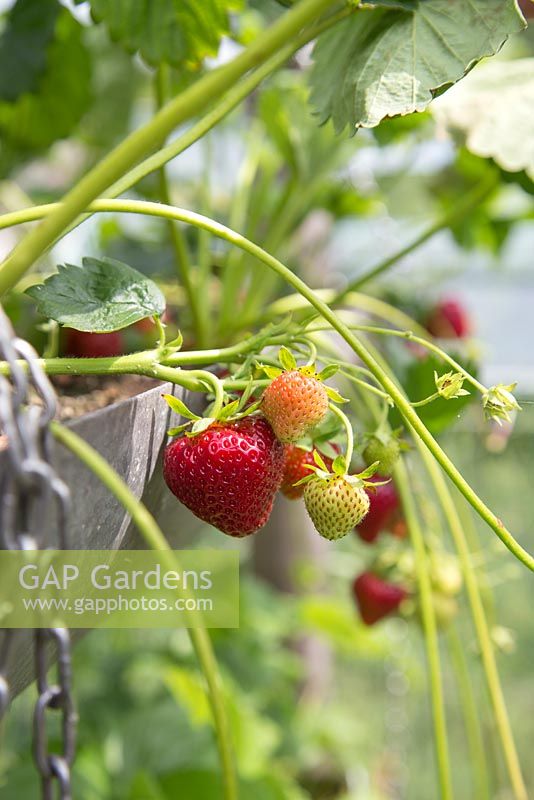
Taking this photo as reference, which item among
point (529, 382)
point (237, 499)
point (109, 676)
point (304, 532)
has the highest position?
point (529, 382)

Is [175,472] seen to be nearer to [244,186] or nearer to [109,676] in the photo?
[244,186]

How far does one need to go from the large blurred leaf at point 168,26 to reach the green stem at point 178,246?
0.03 metres

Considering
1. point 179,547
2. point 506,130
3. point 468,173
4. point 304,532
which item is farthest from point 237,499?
point 304,532

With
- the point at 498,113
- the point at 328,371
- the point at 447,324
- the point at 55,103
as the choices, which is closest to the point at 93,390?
the point at 328,371

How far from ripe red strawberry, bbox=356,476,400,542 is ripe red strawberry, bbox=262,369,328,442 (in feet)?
0.74

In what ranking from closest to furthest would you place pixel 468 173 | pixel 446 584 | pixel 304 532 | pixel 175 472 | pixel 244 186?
pixel 175 472 < pixel 446 584 < pixel 244 186 < pixel 468 173 < pixel 304 532

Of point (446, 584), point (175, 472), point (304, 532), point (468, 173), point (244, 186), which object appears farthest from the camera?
point (304, 532)

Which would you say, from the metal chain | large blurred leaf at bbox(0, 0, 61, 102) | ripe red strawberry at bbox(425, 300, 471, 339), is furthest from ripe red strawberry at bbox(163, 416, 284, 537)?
ripe red strawberry at bbox(425, 300, 471, 339)

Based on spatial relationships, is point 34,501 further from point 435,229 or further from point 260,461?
point 435,229

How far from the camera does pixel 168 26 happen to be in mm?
552

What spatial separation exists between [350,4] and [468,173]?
69 centimetres

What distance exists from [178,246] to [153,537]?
45cm

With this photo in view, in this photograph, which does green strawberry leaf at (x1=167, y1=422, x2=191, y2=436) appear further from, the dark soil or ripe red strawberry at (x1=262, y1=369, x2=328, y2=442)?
the dark soil

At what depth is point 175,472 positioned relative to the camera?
35cm
